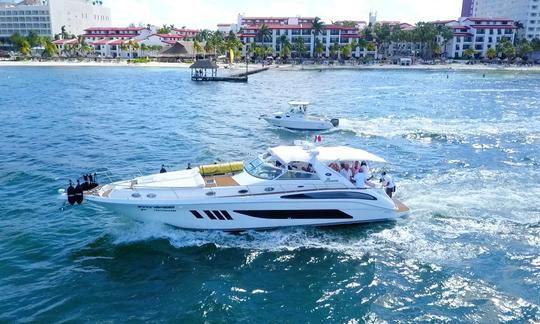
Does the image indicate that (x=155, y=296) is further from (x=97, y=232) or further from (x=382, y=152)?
(x=382, y=152)

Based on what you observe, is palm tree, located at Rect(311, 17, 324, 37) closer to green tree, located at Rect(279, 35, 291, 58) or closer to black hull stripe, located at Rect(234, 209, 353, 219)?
green tree, located at Rect(279, 35, 291, 58)

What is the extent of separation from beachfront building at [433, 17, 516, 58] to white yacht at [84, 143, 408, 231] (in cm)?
16425

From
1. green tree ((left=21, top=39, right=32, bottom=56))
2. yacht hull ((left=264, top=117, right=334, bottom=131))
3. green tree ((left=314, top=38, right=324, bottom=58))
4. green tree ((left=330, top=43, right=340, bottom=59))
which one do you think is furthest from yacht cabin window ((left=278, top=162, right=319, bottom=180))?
green tree ((left=21, top=39, right=32, bottom=56))

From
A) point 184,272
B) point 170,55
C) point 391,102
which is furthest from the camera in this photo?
point 170,55

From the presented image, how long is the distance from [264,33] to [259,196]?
15422 centimetres

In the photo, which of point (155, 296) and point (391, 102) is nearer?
point (155, 296)

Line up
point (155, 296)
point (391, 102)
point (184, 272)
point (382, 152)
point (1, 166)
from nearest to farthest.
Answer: point (155, 296) → point (184, 272) → point (1, 166) → point (382, 152) → point (391, 102)

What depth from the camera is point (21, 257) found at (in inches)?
711

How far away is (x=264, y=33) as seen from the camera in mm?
165000

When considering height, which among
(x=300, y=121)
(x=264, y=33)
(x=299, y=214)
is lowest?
(x=299, y=214)

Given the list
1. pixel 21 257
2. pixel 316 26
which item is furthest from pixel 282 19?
pixel 21 257

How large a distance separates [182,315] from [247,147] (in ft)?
78.5

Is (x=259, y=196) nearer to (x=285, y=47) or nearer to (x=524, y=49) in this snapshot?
(x=285, y=47)

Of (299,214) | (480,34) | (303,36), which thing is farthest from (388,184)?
(480,34)
